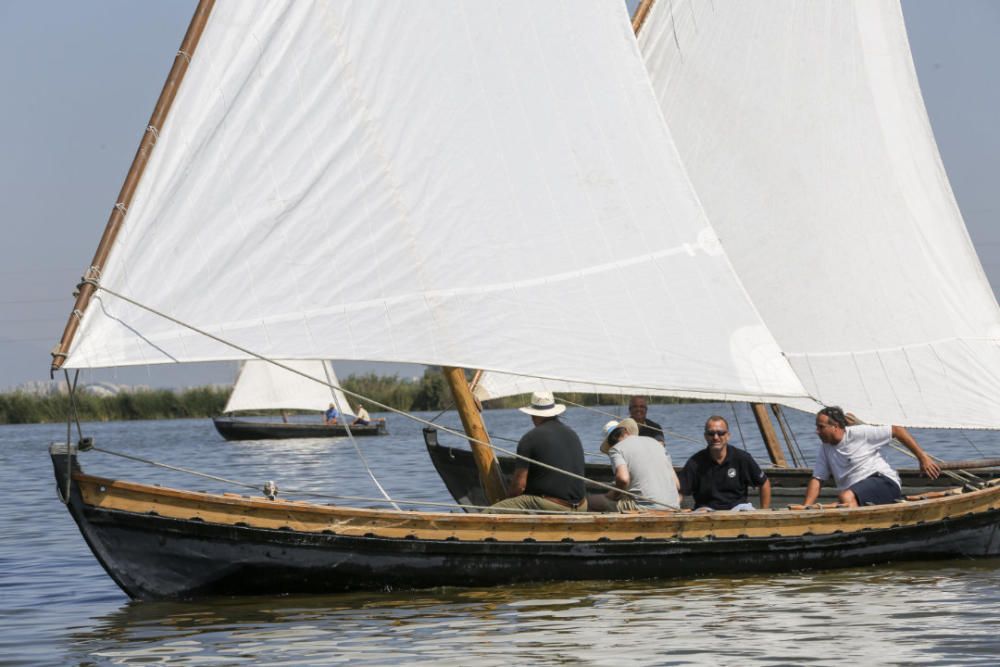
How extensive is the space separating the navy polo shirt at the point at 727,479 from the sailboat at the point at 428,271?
66 cm

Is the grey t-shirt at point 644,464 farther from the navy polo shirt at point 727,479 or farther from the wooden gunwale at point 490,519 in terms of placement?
the wooden gunwale at point 490,519

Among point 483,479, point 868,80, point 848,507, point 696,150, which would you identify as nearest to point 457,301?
point 483,479

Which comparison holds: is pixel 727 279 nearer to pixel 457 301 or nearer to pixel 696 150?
pixel 457 301

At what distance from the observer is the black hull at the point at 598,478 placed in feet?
60.5

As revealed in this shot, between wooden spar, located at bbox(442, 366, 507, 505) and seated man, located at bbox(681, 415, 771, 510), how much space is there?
2008mm

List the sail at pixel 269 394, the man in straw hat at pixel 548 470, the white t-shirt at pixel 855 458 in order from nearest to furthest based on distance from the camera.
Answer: the man in straw hat at pixel 548 470 → the white t-shirt at pixel 855 458 → the sail at pixel 269 394

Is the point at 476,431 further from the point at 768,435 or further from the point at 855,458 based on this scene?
the point at 768,435

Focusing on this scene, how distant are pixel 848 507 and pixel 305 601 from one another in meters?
5.16

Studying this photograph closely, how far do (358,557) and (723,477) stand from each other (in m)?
3.79

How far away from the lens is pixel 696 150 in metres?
20.6

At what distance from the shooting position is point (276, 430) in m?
60.3

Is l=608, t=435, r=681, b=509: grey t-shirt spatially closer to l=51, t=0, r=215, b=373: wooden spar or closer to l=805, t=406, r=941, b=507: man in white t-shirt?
l=805, t=406, r=941, b=507: man in white t-shirt

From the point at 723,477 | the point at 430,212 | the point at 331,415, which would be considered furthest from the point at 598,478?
the point at 331,415

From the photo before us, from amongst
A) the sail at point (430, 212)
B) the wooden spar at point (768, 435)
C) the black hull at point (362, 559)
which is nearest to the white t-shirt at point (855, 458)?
the black hull at point (362, 559)
